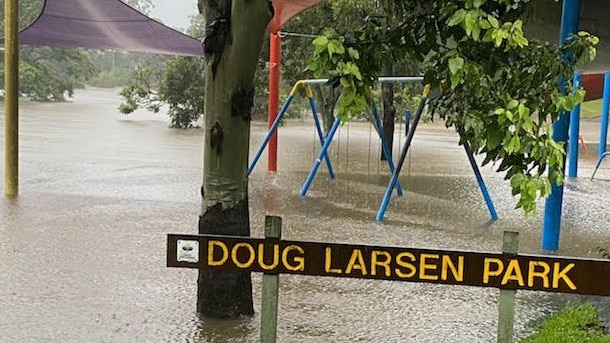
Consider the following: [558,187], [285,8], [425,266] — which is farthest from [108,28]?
[425,266]

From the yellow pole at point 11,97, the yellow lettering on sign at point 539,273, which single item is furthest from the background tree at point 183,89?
the yellow lettering on sign at point 539,273

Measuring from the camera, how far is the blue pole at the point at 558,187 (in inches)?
256

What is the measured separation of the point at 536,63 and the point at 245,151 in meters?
2.07

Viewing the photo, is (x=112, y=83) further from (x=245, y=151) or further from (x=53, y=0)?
(x=245, y=151)

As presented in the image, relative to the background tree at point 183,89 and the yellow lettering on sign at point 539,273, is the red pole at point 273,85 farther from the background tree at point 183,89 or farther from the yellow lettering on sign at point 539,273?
the background tree at point 183,89

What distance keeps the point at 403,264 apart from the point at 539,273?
0.60m

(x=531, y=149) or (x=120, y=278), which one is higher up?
(x=531, y=149)

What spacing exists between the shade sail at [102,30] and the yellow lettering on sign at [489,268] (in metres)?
7.88

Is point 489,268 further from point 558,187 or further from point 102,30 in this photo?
point 102,30

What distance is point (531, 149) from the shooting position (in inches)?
113

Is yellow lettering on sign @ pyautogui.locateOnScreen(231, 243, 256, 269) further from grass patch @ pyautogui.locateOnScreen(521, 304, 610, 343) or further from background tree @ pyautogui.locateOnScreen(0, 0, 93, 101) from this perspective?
background tree @ pyautogui.locateOnScreen(0, 0, 93, 101)

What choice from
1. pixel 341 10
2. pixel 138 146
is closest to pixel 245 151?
pixel 341 10

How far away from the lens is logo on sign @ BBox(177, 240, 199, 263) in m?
3.39

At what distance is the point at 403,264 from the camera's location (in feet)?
10.6
